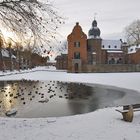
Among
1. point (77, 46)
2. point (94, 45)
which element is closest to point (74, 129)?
point (77, 46)

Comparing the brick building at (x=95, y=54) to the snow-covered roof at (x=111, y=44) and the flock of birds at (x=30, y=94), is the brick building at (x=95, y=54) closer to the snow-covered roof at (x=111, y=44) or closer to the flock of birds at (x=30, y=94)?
the snow-covered roof at (x=111, y=44)

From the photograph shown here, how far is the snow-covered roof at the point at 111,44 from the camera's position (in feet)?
333

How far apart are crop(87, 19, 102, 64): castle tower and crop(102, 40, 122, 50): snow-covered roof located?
9713 mm

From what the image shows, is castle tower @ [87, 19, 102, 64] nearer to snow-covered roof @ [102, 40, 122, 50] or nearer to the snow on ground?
snow-covered roof @ [102, 40, 122, 50]

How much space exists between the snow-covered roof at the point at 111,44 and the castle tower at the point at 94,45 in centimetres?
971

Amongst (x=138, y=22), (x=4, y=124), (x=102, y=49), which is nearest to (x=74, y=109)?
(x=4, y=124)

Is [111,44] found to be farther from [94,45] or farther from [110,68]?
[110,68]

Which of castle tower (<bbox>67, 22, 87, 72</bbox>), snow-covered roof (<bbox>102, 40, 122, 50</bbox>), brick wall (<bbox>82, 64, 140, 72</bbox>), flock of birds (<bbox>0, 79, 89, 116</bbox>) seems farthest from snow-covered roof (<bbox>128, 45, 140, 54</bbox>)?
flock of birds (<bbox>0, 79, 89, 116</bbox>)

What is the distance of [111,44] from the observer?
103m

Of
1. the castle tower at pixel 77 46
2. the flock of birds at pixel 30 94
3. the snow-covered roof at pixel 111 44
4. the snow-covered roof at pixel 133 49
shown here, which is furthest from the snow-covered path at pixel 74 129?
the snow-covered roof at pixel 111 44

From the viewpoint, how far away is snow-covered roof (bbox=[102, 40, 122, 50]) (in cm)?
10150

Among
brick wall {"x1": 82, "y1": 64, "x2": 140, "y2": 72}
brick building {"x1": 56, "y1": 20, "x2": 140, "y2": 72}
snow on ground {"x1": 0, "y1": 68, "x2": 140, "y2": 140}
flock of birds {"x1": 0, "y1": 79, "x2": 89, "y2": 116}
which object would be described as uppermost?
brick building {"x1": 56, "y1": 20, "x2": 140, "y2": 72}

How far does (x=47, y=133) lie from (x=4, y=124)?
2819 millimetres

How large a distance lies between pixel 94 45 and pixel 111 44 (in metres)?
14.1
